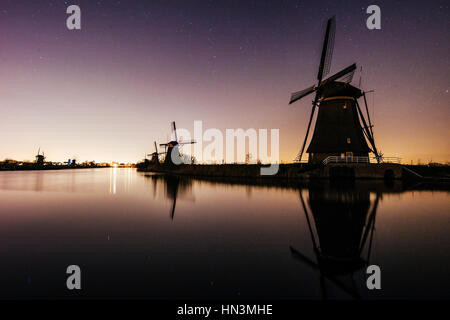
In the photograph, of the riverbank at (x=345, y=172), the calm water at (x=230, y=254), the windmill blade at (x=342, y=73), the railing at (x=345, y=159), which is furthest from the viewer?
the windmill blade at (x=342, y=73)

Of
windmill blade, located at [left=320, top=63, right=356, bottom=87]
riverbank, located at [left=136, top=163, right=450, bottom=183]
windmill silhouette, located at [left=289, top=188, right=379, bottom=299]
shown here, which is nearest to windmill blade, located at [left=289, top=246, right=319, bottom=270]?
windmill silhouette, located at [left=289, top=188, right=379, bottom=299]

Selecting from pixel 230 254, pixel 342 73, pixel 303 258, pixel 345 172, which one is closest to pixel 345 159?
pixel 345 172

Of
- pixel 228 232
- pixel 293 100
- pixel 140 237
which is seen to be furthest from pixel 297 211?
pixel 293 100

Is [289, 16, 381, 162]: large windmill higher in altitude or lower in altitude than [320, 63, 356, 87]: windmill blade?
lower

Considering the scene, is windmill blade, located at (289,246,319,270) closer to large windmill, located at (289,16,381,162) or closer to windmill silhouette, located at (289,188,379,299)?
windmill silhouette, located at (289,188,379,299)

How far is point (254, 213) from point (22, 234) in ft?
25.6

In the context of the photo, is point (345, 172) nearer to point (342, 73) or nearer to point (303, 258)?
point (342, 73)

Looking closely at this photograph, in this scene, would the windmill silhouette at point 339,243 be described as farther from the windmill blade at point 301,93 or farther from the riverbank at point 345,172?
the windmill blade at point 301,93

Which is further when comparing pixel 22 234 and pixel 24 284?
pixel 22 234

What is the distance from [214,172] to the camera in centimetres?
3494

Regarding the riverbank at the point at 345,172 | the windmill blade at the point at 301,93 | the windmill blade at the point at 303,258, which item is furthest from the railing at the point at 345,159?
the windmill blade at the point at 303,258
